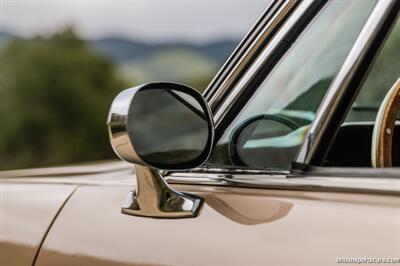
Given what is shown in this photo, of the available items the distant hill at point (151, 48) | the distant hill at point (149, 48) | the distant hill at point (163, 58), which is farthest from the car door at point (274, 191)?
the distant hill at point (151, 48)

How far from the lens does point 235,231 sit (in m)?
1.46

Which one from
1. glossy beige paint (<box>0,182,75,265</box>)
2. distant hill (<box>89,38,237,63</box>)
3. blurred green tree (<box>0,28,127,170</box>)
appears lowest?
blurred green tree (<box>0,28,127,170</box>)

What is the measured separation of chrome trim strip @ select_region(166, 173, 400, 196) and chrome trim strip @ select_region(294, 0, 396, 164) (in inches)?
2.9

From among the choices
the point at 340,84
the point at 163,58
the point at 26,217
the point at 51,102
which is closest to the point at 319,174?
the point at 340,84

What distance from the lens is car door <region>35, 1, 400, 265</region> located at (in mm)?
1342

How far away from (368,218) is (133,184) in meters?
0.69

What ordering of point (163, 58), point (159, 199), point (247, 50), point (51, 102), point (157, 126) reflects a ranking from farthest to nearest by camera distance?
point (163, 58)
point (51, 102)
point (157, 126)
point (247, 50)
point (159, 199)

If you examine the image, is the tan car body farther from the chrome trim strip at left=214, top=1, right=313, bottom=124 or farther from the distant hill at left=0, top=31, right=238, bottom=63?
the distant hill at left=0, top=31, right=238, bottom=63

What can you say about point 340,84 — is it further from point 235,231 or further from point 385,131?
point 235,231

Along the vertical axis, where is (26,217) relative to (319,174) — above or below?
below

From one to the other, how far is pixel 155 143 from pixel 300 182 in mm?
380

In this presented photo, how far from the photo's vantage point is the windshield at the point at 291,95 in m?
1.67

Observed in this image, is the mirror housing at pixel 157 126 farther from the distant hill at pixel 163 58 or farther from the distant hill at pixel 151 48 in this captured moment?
the distant hill at pixel 151 48

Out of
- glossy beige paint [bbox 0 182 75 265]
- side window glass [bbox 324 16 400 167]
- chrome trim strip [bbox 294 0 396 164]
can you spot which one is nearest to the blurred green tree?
glossy beige paint [bbox 0 182 75 265]
